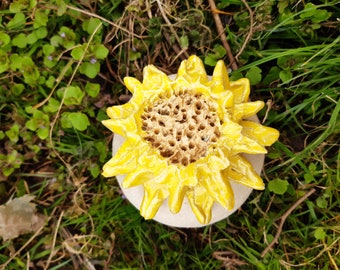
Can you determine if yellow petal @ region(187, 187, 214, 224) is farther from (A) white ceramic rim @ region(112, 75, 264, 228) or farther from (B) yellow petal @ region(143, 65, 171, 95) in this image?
(B) yellow petal @ region(143, 65, 171, 95)

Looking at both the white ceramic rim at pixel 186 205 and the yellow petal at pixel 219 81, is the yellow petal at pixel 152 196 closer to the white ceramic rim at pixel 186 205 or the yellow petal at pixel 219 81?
the white ceramic rim at pixel 186 205

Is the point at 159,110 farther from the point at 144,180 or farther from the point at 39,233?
the point at 39,233

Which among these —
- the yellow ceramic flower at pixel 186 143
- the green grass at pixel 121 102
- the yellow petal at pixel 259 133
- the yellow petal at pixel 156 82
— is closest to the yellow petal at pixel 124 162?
the yellow ceramic flower at pixel 186 143

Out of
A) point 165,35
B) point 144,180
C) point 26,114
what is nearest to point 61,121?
point 26,114

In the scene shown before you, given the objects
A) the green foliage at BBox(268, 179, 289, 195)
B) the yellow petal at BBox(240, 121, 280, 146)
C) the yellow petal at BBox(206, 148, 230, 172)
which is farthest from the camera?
the green foliage at BBox(268, 179, 289, 195)

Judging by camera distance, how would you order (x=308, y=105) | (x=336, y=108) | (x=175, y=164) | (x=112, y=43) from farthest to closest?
(x=112, y=43), (x=308, y=105), (x=336, y=108), (x=175, y=164)

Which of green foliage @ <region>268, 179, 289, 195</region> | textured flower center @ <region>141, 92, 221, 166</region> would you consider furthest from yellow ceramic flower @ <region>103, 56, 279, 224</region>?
green foliage @ <region>268, 179, 289, 195</region>
